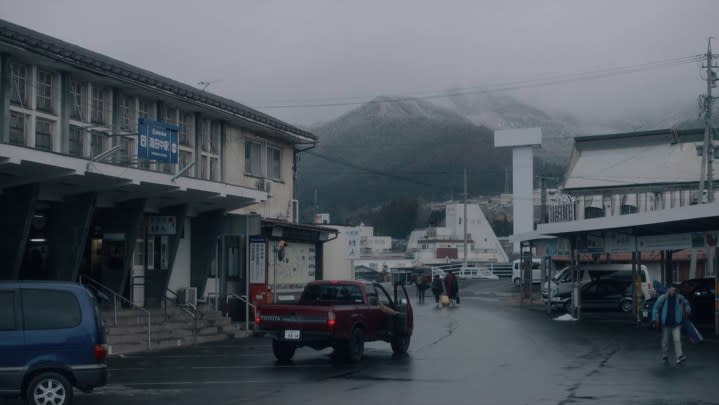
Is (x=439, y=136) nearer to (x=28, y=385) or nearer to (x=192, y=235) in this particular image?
(x=192, y=235)

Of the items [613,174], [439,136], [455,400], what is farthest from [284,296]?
[439,136]

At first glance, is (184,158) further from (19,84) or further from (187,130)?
(19,84)

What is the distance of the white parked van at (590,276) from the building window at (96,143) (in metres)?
20.6

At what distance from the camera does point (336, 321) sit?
1891 cm

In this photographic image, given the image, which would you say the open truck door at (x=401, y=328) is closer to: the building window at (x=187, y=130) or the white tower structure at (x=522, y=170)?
the building window at (x=187, y=130)

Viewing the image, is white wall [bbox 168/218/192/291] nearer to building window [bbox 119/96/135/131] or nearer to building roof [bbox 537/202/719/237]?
building window [bbox 119/96/135/131]

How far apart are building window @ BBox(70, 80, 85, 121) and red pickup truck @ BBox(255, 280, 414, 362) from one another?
7.52 meters

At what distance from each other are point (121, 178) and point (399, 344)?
7.82 m

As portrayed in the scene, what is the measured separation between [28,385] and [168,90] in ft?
48.5

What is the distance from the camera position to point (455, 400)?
1362cm

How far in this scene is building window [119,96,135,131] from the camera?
81.9ft

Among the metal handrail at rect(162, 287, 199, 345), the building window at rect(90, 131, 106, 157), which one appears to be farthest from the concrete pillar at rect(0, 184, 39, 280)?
the metal handrail at rect(162, 287, 199, 345)

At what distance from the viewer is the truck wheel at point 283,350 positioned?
784 inches

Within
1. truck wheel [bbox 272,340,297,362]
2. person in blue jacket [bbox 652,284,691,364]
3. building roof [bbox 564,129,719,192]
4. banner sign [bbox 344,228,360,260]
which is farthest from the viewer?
building roof [bbox 564,129,719,192]
